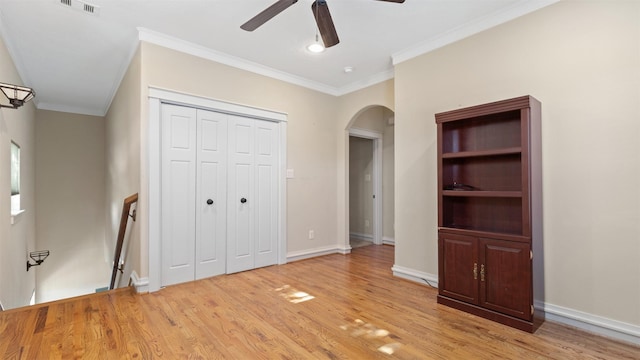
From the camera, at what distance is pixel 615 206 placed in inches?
86.6

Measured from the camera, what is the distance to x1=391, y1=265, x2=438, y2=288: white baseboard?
327cm

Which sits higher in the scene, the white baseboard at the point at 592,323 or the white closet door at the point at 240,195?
the white closet door at the point at 240,195

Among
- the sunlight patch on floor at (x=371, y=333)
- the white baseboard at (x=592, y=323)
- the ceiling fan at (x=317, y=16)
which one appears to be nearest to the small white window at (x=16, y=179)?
the ceiling fan at (x=317, y=16)

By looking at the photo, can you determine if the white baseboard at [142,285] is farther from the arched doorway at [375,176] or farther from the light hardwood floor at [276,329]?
the arched doorway at [375,176]

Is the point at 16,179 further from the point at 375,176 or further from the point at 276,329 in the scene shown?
the point at 375,176

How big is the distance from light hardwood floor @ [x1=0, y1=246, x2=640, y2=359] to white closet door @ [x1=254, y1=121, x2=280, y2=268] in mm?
852

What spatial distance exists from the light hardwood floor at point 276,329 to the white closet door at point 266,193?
0.85 meters

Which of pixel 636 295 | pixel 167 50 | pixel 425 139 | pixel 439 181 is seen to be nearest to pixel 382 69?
pixel 425 139

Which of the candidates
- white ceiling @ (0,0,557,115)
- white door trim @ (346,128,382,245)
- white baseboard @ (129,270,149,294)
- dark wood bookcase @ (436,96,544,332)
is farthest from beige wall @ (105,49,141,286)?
white door trim @ (346,128,382,245)

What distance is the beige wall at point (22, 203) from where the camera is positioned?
309 cm

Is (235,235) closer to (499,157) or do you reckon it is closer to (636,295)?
(499,157)

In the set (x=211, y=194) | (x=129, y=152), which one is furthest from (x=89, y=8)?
(x=211, y=194)

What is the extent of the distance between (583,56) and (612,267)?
161 centimetres

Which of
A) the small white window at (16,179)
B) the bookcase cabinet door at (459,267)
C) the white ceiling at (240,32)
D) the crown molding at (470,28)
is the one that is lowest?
the bookcase cabinet door at (459,267)
